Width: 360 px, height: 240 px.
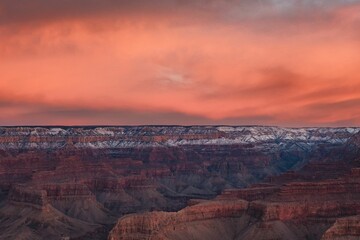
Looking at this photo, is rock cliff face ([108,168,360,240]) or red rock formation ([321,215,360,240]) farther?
rock cliff face ([108,168,360,240])

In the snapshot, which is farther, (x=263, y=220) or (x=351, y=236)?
(x=263, y=220)

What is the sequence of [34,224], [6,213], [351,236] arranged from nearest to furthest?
[351,236] → [34,224] → [6,213]

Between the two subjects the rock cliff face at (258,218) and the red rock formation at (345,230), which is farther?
the rock cliff face at (258,218)

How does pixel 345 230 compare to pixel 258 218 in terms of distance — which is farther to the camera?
pixel 258 218

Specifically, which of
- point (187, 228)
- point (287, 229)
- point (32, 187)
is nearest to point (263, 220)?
point (287, 229)

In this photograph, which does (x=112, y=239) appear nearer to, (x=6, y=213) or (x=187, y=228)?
(x=187, y=228)

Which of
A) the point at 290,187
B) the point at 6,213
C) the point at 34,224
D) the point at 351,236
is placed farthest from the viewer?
the point at 6,213

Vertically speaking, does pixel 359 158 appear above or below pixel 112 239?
above

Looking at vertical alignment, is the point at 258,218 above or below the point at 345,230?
below

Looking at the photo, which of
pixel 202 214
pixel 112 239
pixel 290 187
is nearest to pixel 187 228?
pixel 202 214
